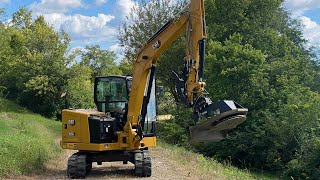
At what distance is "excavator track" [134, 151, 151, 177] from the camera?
1345cm

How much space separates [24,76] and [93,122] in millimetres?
35542

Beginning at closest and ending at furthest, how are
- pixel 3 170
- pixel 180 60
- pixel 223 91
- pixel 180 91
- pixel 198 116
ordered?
pixel 198 116 < pixel 180 91 < pixel 3 170 < pixel 223 91 < pixel 180 60

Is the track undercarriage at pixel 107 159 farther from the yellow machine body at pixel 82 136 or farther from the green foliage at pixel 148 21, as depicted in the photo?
the green foliage at pixel 148 21

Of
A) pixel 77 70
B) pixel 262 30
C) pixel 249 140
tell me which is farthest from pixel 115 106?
pixel 77 70

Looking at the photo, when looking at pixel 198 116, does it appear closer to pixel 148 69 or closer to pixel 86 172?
pixel 148 69

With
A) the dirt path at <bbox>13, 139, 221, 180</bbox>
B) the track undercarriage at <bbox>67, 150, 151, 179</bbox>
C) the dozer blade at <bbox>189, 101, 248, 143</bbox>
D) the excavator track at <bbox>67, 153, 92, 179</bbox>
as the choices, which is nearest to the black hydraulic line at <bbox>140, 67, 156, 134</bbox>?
the track undercarriage at <bbox>67, 150, 151, 179</bbox>

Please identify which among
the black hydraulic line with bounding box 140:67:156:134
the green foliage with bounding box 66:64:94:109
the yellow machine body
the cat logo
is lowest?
the yellow machine body

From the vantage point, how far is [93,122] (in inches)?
540

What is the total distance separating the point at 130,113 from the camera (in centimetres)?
1367

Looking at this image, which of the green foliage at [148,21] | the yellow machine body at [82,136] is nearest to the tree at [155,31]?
the green foliage at [148,21]

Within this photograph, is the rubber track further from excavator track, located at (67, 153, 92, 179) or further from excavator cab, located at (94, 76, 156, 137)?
excavator cab, located at (94, 76, 156, 137)

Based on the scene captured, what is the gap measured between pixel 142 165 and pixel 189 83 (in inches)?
126

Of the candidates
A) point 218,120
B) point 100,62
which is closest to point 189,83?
point 218,120

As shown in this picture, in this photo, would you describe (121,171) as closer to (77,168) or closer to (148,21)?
(77,168)
